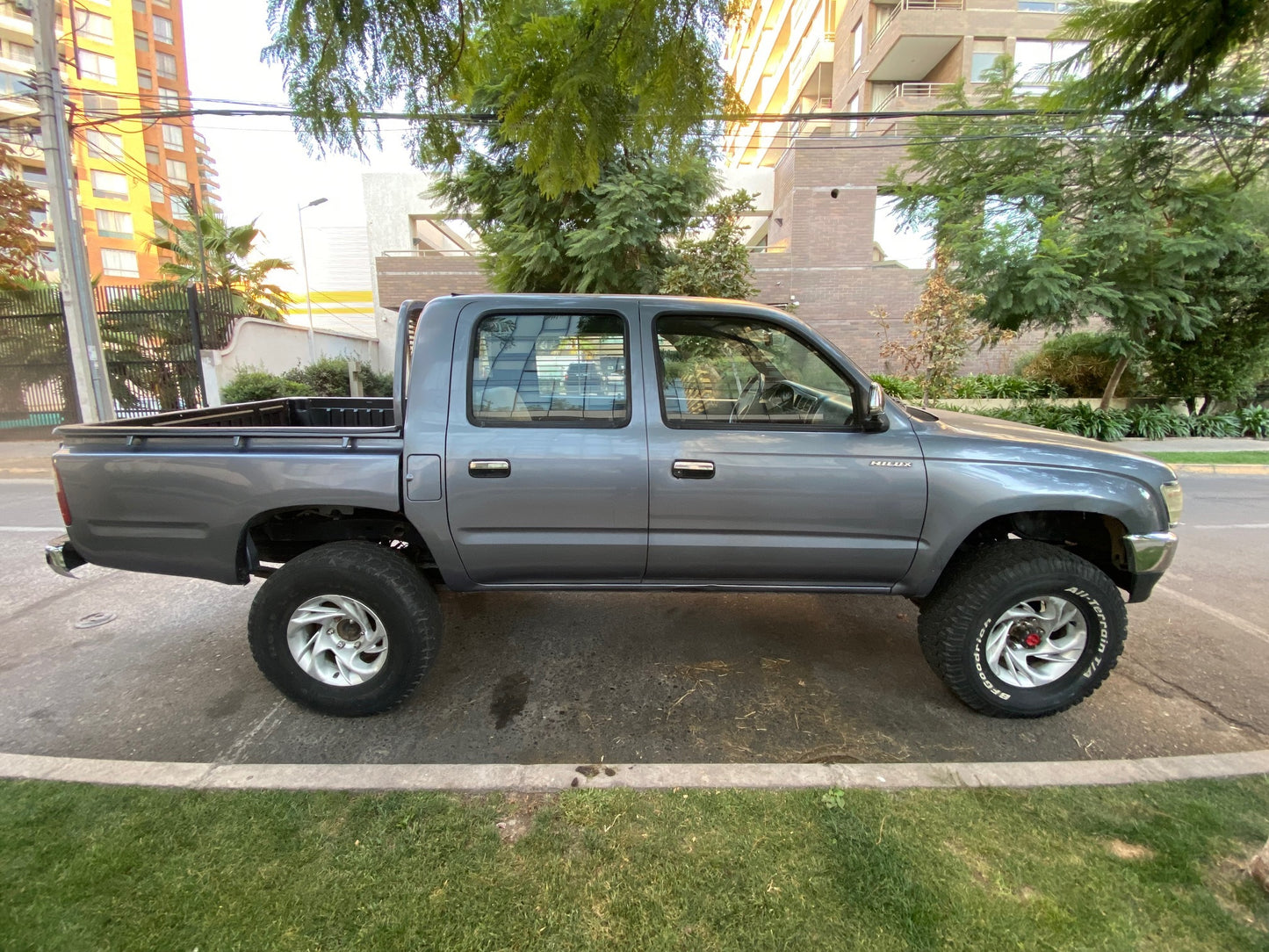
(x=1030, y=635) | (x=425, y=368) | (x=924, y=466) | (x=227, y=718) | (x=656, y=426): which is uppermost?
(x=425, y=368)

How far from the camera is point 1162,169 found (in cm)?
930

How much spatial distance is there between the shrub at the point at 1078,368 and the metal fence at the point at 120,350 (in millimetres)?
19412

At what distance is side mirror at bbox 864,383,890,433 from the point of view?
282cm

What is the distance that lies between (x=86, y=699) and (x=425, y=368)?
2.45 meters

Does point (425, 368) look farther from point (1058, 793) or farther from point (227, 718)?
point (1058, 793)

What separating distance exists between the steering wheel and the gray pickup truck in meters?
0.01

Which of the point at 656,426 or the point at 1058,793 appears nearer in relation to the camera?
the point at 1058,793

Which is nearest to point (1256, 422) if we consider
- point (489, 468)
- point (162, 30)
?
point (489, 468)

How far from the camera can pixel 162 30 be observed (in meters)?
49.8

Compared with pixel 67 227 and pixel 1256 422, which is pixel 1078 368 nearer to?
pixel 1256 422

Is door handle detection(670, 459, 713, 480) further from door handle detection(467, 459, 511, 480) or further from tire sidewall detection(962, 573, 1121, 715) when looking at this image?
tire sidewall detection(962, 573, 1121, 715)

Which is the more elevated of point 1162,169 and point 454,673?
point 1162,169

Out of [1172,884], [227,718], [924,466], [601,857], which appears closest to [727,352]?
[924,466]

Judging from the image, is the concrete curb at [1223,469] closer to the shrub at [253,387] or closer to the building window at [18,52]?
the shrub at [253,387]
